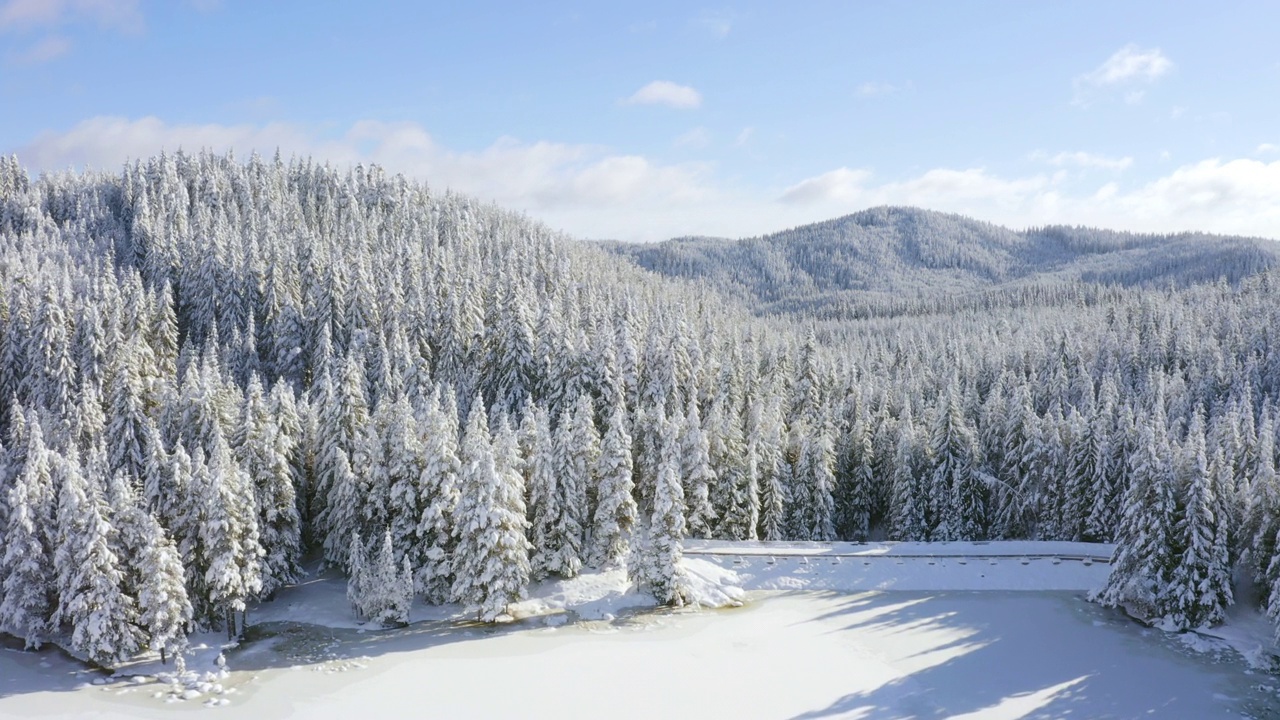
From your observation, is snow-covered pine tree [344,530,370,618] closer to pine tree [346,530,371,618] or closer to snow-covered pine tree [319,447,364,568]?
pine tree [346,530,371,618]

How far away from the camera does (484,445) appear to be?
44844 millimetres

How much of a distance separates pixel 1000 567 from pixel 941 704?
19.8m

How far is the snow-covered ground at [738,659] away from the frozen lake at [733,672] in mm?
102

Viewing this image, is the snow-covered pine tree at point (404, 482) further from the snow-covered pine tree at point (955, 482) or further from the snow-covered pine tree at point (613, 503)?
the snow-covered pine tree at point (955, 482)

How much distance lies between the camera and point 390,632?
43375 mm

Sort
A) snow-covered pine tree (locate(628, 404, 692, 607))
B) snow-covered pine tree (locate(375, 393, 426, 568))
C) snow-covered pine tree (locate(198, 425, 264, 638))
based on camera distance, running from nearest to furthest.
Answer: snow-covered pine tree (locate(198, 425, 264, 638)), snow-covered pine tree (locate(628, 404, 692, 607)), snow-covered pine tree (locate(375, 393, 426, 568))

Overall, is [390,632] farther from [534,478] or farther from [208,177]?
Answer: [208,177]

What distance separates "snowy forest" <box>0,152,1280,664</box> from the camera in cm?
4206

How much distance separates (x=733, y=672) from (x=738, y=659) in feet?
5.02

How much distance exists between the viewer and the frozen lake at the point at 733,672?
34.7 m

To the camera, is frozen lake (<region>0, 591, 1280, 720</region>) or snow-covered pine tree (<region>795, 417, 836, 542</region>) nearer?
frozen lake (<region>0, 591, 1280, 720</region>)

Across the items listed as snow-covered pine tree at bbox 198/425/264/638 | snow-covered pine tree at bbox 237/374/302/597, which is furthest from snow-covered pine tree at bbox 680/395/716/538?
snow-covered pine tree at bbox 198/425/264/638

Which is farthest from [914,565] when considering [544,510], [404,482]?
[404,482]

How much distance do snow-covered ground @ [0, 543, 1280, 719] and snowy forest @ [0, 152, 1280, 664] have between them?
213 centimetres
